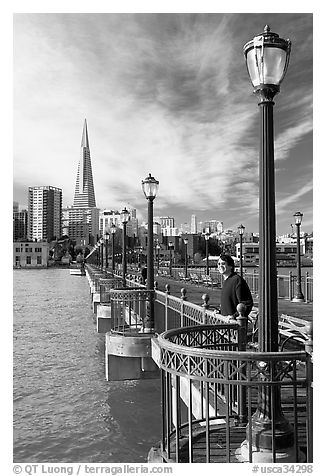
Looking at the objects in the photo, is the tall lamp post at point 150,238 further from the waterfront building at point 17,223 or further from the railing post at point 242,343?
the railing post at point 242,343

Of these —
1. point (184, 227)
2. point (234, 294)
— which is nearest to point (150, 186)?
point (234, 294)

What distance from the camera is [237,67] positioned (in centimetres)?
771

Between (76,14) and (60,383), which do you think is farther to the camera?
(60,383)

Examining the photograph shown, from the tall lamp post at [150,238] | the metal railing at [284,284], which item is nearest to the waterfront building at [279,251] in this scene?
the metal railing at [284,284]

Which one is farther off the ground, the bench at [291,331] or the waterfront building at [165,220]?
the waterfront building at [165,220]

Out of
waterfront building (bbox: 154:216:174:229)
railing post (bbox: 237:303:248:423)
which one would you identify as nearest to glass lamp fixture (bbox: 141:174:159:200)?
railing post (bbox: 237:303:248:423)

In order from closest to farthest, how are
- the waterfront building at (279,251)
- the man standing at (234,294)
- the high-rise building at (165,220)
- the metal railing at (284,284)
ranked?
the man standing at (234,294), the waterfront building at (279,251), the metal railing at (284,284), the high-rise building at (165,220)

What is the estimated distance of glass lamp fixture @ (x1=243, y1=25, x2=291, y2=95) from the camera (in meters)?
4.10

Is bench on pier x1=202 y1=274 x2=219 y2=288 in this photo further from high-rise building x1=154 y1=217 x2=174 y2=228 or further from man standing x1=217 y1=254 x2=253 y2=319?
man standing x1=217 y1=254 x2=253 y2=319

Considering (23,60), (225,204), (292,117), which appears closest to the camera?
(23,60)

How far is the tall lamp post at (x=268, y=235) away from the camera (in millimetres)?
4156
